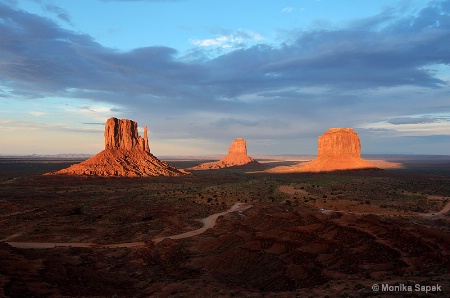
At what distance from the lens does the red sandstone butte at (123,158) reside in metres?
114

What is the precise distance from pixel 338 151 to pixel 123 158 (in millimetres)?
101951

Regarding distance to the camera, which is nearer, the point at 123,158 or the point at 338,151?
the point at 123,158

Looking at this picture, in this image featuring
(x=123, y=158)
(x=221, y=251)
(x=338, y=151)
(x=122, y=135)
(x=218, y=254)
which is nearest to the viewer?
(x=218, y=254)

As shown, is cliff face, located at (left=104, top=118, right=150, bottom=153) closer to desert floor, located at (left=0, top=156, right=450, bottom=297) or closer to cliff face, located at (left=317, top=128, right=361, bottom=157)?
desert floor, located at (left=0, top=156, right=450, bottom=297)

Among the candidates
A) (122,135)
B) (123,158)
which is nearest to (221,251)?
(123,158)

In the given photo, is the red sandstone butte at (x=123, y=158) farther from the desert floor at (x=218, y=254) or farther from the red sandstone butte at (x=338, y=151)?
the red sandstone butte at (x=338, y=151)

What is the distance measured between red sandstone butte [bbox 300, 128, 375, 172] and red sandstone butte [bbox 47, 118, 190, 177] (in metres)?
69.9

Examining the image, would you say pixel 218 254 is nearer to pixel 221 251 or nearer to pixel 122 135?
pixel 221 251

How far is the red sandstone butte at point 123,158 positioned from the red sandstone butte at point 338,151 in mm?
69885

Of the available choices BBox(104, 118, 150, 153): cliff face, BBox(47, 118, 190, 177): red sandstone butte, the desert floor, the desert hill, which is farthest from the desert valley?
the desert hill

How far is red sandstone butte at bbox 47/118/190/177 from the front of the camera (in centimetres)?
11438

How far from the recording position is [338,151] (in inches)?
6166

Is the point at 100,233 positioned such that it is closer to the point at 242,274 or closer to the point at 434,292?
the point at 242,274

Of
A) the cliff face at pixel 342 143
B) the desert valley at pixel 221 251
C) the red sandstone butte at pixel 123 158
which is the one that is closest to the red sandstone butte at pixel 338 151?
the cliff face at pixel 342 143
